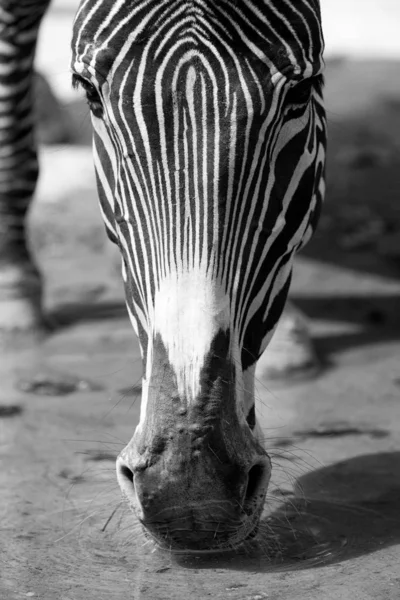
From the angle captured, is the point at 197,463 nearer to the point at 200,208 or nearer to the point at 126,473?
the point at 126,473

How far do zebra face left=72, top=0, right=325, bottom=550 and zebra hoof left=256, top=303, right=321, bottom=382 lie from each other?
6.93ft

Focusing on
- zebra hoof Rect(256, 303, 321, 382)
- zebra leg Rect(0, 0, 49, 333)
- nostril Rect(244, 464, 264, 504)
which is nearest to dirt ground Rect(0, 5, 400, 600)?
zebra hoof Rect(256, 303, 321, 382)

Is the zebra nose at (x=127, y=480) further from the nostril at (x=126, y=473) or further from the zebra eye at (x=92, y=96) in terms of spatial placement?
the zebra eye at (x=92, y=96)

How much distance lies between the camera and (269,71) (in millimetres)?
2949

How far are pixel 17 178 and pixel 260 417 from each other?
2.12m

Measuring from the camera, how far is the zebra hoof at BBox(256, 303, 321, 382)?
17.3 feet

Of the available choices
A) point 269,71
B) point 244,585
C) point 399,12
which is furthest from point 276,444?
point 399,12

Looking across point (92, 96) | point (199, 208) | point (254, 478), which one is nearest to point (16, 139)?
point (92, 96)

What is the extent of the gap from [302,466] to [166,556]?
93cm

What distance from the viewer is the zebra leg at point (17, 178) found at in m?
5.54

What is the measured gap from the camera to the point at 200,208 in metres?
2.88

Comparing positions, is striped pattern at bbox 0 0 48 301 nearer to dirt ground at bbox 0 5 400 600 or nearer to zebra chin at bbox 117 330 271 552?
dirt ground at bbox 0 5 400 600

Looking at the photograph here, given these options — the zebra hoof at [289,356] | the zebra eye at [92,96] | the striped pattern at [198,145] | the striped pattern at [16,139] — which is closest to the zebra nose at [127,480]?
the striped pattern at [198,145]

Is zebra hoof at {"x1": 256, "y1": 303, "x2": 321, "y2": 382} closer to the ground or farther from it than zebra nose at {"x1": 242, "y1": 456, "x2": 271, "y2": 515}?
closer to the ground
